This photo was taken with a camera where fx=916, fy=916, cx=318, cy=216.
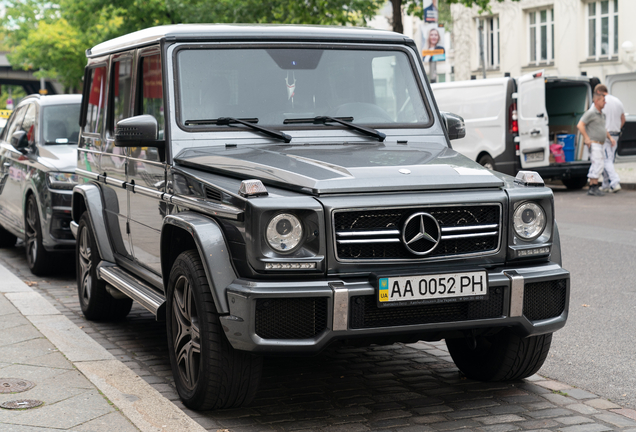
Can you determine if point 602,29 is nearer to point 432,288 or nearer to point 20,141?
point 20,141

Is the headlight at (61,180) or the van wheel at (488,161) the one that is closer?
the headlight at (61,180)

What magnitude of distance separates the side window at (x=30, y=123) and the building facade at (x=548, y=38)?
65.0 feet

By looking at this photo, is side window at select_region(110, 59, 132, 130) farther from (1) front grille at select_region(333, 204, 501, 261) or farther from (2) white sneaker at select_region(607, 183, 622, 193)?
(2) white sneaker at select_region(607, 183, 622, 193)

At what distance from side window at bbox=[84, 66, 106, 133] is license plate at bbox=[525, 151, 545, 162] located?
1148 cm

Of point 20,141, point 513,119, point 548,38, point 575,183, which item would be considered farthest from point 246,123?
point 548,38

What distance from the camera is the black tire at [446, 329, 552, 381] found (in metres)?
4.86

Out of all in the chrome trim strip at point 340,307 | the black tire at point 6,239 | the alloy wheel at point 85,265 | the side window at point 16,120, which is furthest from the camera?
the black tire at point 6,239

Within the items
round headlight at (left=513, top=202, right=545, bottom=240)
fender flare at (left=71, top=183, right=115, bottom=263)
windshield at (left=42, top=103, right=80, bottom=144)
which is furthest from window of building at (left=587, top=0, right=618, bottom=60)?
round headlight at (left=513, top=202, right=545, bottom=240)

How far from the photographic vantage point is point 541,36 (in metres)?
32.5

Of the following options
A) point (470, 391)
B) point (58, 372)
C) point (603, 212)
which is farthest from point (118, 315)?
point (603, 212)

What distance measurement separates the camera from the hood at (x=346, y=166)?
4.20 metres

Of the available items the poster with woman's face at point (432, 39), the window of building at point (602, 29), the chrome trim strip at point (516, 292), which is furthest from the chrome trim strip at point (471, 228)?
the window of building at point (602, 29)

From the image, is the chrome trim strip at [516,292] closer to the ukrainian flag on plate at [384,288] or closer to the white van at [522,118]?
the ukrainian flag on plate at [384,288]

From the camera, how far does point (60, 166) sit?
356 inches
